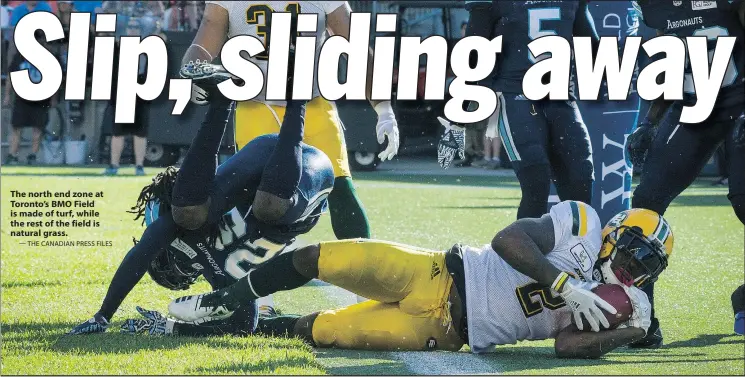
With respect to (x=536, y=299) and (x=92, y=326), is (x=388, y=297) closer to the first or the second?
(x=536, y=299)

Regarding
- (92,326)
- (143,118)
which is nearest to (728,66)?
(92,326)

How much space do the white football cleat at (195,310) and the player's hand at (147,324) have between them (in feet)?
0.49

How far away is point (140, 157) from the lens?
1344 cm

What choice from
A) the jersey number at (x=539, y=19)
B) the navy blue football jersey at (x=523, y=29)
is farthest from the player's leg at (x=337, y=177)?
the jersey number at (x=539, y=19)

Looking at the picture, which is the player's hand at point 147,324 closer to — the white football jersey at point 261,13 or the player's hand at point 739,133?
the white football jersey at point 261,13

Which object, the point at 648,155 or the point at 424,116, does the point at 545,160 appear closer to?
the point at 648,155

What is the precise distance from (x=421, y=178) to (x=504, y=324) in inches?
403

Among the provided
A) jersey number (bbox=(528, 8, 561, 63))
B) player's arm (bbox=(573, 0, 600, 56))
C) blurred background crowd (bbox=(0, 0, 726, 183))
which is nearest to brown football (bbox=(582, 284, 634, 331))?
jersey number (bbox=(528, 8, 561, 63))

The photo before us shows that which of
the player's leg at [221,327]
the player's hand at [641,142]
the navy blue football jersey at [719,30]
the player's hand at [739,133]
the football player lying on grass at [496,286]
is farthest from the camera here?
the player's hand at [641,142]

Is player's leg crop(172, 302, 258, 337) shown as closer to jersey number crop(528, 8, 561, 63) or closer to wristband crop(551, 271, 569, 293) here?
wristband crop(551, 271, 569, 293)

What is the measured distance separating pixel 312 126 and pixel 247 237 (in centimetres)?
78

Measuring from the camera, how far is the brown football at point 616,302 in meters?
3.81

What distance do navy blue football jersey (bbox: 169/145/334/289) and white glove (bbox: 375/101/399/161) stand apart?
81 cm

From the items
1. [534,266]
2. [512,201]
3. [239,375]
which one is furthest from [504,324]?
[512,201]
